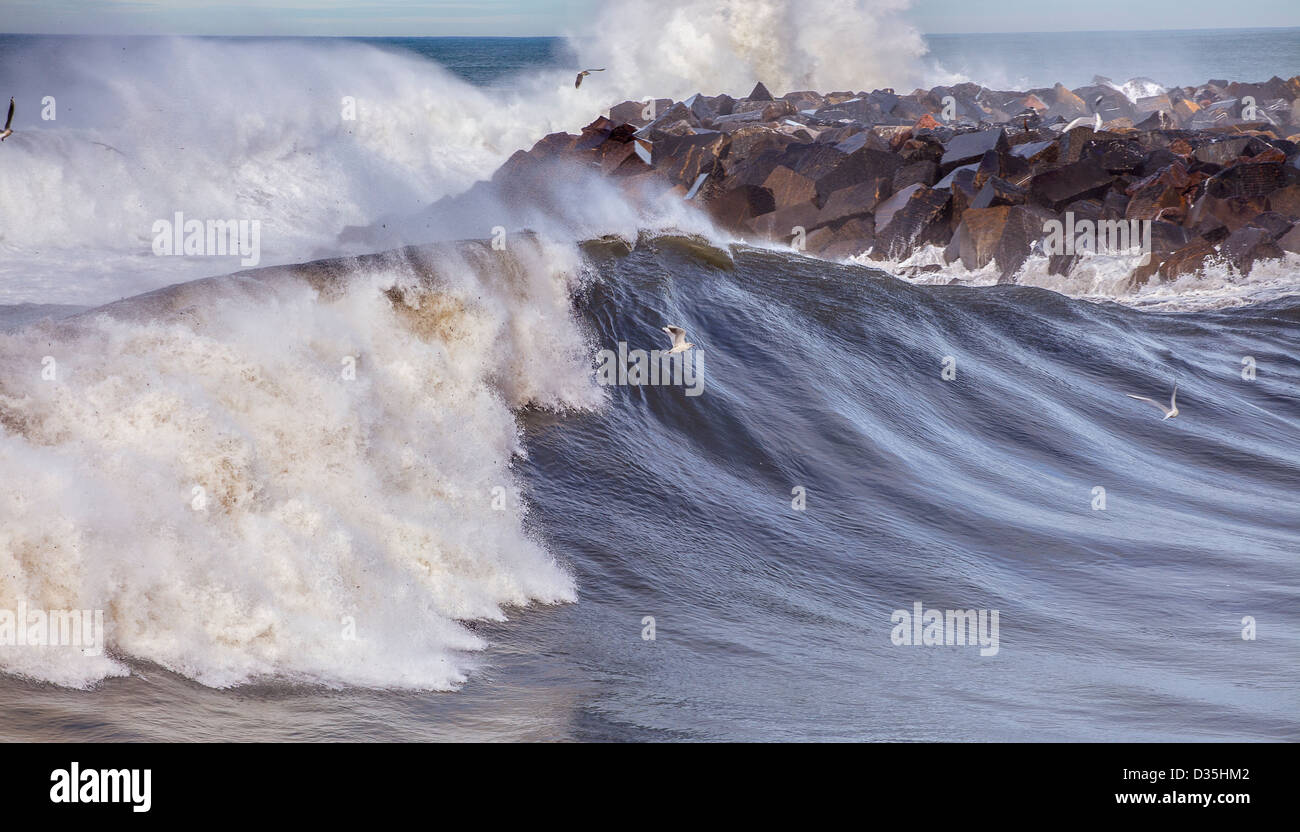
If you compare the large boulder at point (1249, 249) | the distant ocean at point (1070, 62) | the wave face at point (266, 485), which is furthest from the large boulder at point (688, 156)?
the distant ocean at point (1070, 62)

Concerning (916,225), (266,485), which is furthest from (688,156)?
(266,485)

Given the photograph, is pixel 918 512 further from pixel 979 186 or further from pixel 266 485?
pixel 979 186

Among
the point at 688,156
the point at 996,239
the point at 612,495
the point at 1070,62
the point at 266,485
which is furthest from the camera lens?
the point at 1070,62

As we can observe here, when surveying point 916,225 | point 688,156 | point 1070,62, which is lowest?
point 916,225

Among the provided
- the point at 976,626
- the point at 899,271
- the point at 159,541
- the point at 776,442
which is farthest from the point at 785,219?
the point at 159,541

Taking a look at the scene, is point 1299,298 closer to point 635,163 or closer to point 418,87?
point 635,163

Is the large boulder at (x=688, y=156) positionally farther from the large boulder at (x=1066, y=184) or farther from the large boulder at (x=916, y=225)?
the large boulder at (x=1066, y=184)

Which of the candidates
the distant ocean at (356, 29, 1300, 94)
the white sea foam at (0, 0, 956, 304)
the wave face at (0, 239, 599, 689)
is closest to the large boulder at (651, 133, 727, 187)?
the white sea foam at (0, 0, 956, 304)
